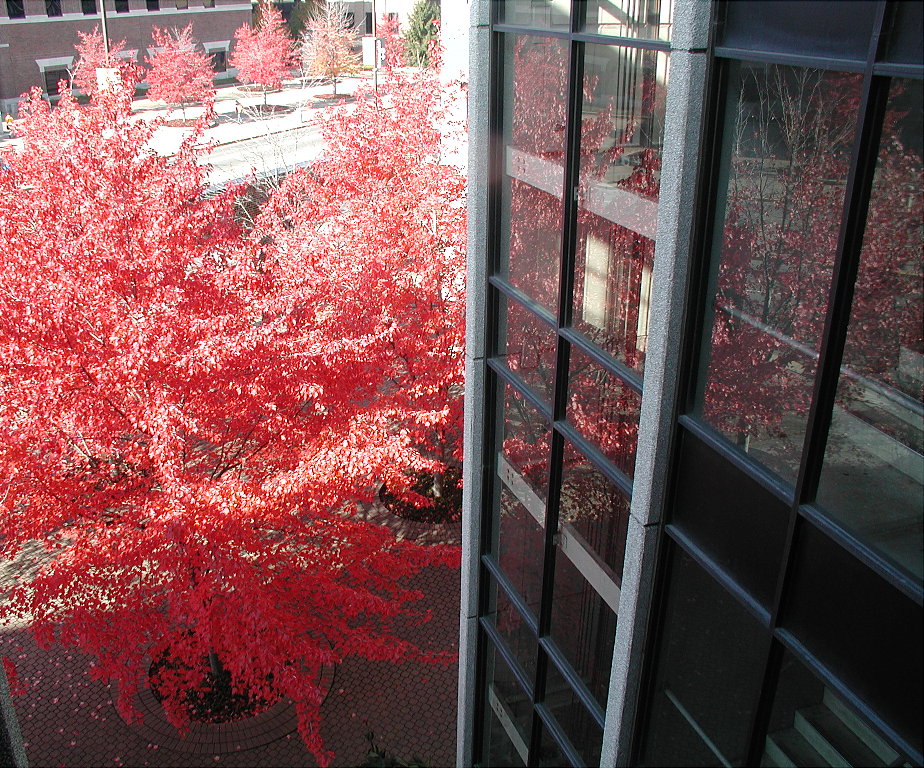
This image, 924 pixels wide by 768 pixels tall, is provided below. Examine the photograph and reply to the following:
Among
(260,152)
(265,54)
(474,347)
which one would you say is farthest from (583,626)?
(265,54)

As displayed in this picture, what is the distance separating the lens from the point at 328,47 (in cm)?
5650

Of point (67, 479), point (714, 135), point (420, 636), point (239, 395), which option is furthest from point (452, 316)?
point (714, 135)

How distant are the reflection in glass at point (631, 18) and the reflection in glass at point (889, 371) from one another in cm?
201

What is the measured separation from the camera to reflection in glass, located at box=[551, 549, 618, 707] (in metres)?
8.23

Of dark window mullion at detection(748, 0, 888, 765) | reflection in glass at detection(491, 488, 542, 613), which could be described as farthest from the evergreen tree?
dark window mullion at detection(748, 0, 888, 765)

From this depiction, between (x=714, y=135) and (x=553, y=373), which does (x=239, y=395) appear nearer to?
(x=553, y=373)

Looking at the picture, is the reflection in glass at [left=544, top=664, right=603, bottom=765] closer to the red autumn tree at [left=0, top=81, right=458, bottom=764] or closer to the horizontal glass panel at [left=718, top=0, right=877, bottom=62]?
the red autumn tree at [left=0, top=81, right=458, bottom=764]

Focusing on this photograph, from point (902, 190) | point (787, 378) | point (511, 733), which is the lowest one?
point (511, 733)

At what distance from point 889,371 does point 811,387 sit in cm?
55

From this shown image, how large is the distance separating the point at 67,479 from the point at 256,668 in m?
3.88

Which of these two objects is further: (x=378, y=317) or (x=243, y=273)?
(x=378, y=317)

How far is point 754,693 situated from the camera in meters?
6.19

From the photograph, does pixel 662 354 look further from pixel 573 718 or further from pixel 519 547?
pixel 573 718

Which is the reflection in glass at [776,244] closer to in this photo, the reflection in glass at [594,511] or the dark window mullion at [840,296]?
the dark window mullion at [840,296]
